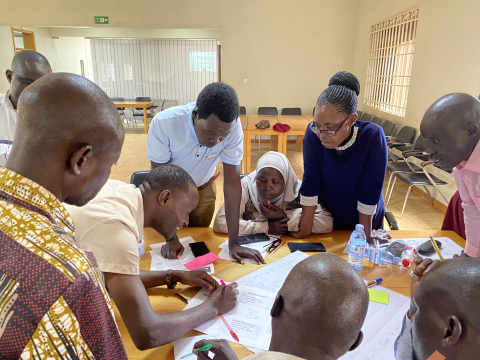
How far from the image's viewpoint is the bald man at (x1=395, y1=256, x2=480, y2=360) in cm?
62

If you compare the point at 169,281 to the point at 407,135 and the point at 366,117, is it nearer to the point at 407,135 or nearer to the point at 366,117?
the point at 407,135

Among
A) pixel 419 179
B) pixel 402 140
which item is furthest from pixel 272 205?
pixel 402 140

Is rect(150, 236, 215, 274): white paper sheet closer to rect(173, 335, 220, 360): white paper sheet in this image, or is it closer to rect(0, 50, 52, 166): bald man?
rect(173, 335, 220, 360): white paper sheet

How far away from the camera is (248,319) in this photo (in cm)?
118

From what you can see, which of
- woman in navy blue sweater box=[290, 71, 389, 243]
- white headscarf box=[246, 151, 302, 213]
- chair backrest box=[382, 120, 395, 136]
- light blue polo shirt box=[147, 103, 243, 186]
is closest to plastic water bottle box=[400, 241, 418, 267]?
woman in navy blue sweater box=[290, 71, 389, 243]

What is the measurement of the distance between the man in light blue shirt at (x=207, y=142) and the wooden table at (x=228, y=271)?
0.30 ft

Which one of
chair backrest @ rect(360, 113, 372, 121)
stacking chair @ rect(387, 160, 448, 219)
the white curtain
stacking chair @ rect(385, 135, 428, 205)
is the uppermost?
the white curtain

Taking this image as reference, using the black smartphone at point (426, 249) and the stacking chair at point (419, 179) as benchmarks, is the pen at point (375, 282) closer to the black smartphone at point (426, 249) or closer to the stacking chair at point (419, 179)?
the black smartphone at point (426, 249)

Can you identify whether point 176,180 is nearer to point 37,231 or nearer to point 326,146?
point 37,231

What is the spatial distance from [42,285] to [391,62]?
6.78 m

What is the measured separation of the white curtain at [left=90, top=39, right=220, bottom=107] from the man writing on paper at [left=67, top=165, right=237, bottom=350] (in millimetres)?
9365

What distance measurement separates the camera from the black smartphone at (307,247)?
5.58 ft

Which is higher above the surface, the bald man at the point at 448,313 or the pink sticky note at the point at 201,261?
the bald man at the point at 448,313

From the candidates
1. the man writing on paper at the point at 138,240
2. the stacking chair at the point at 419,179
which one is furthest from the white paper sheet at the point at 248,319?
the stacking chair at the point at 419,179
